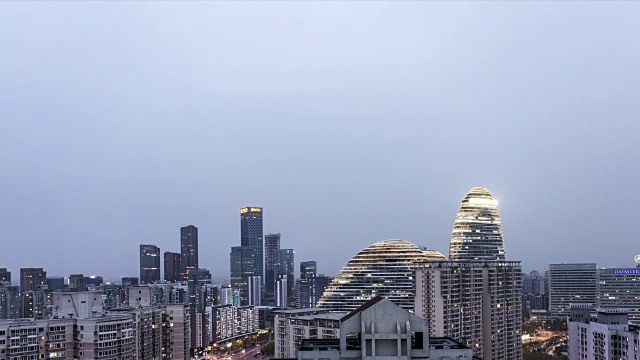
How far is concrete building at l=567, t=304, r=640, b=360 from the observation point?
7378 centimetres

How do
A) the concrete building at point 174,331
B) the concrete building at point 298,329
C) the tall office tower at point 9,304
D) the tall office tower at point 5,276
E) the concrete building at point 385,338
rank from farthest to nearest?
the tall office tower at point 5,276, the tall office tower at point 9,304, the concrete building at point 174,331, the concrete building at point 298,329, the concrete building at point 385,338

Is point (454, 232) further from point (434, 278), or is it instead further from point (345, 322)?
point (345, 322)

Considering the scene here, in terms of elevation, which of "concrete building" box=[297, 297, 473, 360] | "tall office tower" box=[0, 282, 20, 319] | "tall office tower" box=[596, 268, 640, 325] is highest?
"concrete building" box=[297, 297, 473, 360]

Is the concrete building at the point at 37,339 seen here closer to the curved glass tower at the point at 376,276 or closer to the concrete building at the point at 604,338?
the concrete building at the point at 604,338

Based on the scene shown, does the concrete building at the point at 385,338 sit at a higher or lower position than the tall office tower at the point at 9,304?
higher

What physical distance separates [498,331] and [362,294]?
44366mm

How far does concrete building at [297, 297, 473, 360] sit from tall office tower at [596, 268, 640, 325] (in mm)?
166700

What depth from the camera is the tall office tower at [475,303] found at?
92.5 m

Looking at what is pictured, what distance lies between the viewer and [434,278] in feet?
305

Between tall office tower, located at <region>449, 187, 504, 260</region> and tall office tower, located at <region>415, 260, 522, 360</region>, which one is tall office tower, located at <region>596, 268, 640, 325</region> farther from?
tall office tower, located at <region>415, 260, 522, 360</region>

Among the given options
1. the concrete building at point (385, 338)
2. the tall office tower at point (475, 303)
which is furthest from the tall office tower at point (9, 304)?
the concrete building at point (385, 338)

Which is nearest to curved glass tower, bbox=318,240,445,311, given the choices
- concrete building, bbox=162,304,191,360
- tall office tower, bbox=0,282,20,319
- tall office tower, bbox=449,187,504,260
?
tall office tower, bbox=449,187,504,260

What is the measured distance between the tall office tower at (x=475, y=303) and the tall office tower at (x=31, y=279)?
393 feet

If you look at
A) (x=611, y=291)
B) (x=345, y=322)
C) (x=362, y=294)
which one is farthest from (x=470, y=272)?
(x=611, y=291)
